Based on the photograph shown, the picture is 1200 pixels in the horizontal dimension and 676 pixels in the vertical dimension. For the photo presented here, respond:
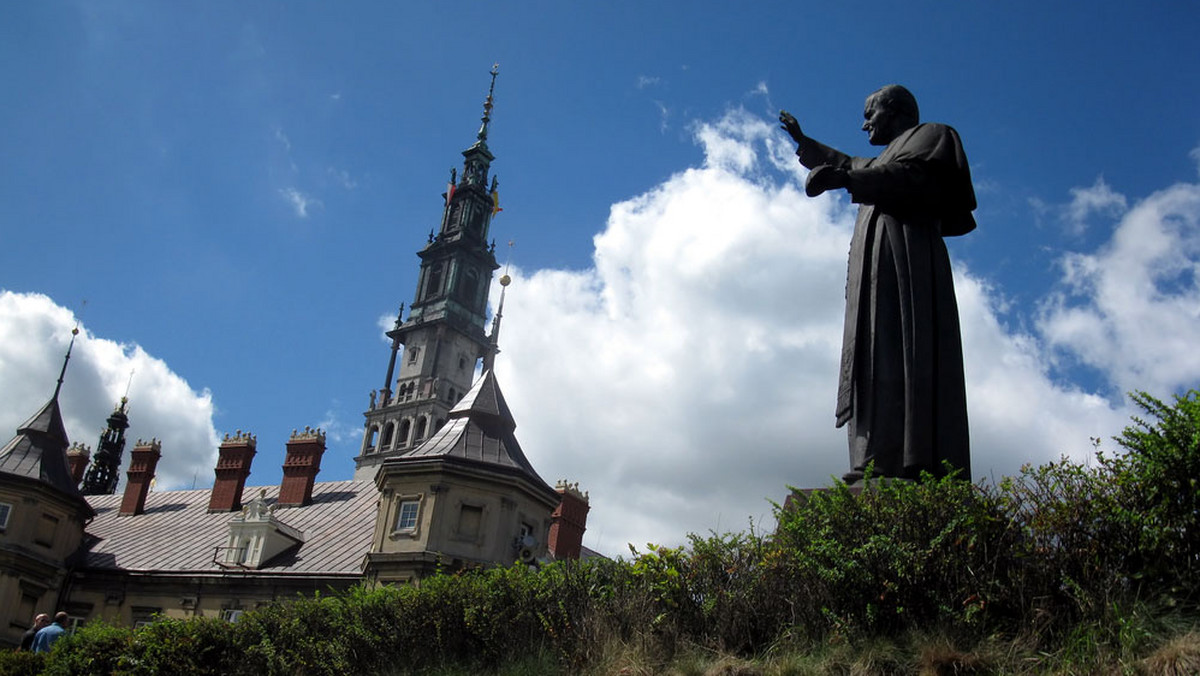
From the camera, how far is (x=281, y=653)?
11312 millimetres

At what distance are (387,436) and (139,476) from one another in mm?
53296

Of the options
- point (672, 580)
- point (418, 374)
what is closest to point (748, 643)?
point (672, 580)

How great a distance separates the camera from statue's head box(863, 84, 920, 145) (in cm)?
1038

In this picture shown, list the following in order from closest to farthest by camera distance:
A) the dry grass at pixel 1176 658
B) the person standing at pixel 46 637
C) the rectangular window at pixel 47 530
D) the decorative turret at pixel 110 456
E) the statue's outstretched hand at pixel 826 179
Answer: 1. the dry grass at pixel 1176 658
2. the statue's outstretched hand at pixel 826 179
3. the person standing at pixel 46 637
4. the rectangular window at pixel 47 530
5. the decorative turret at pixel 110 456

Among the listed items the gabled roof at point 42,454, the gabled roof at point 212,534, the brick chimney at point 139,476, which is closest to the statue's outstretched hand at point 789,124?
the gabled roof at point 212,534

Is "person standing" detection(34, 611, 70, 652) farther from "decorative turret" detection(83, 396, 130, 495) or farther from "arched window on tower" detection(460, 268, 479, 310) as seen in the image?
"arched window on tower" detection(460, 268, 479, 310)

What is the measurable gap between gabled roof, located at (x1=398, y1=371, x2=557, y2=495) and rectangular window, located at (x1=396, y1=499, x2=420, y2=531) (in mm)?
1384

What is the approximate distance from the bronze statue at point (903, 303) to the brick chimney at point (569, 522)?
3767 centimetres

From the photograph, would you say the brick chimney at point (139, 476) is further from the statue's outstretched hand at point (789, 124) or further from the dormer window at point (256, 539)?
the statue's outstretched hand at point (789, 124)

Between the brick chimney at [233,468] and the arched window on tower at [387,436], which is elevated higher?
the arched window on tower at [387,436]

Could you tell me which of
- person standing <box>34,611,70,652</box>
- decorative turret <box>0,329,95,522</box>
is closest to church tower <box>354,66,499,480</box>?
decorative turret <box>0,329,95,522</box>

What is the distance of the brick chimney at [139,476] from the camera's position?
5191cm

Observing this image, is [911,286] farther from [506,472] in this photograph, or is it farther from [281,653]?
[506,472]

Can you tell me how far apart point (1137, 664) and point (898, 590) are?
1675mm
